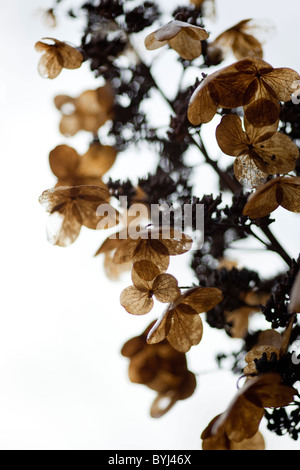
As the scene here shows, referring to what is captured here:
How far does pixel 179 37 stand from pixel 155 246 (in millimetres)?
350

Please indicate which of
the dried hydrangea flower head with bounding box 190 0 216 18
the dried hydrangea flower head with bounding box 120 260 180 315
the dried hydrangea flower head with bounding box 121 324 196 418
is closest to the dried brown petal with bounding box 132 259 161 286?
the dried hydrangea flower head with bounding box 120 260 180 315

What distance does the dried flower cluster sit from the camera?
1.90ft

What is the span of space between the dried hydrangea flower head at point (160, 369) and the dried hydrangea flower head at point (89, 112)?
0.48m

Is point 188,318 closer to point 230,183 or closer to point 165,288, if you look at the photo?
point 165,288

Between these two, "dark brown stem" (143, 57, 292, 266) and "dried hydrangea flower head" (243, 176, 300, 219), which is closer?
"dried hydrangea flower head" (243, 176, 300, 219)

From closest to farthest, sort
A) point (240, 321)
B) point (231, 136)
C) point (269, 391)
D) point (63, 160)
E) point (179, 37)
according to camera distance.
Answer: point (269, 391) → point (231, 136) → point (179, 37) → point (63, 160) → point (240, 321)

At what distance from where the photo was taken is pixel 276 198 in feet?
1.92

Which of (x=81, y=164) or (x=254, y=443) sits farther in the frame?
(x=81, y=164)

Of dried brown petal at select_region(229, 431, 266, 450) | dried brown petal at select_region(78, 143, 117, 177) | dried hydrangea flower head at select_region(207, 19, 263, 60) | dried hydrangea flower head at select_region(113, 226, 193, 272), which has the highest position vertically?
dried hydrangea flower head at select_region(207, 19, 263, 60)

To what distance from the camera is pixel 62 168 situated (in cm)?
83

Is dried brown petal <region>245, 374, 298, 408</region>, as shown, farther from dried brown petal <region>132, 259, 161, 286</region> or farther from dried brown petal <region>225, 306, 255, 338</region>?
dried brown petal <region>225, 306, 255, 338</region>

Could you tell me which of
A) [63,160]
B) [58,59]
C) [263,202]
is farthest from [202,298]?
[58,59]
